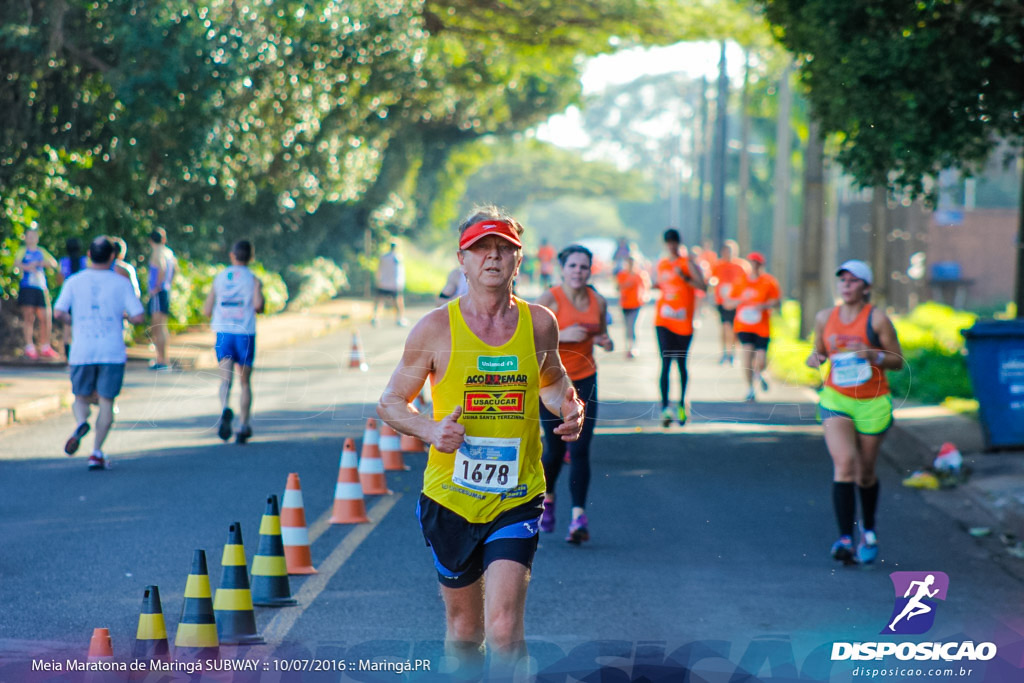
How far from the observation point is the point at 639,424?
14.1 meters

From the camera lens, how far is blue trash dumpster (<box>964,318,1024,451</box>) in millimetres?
12531

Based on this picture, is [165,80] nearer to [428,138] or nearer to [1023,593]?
[1023,593]

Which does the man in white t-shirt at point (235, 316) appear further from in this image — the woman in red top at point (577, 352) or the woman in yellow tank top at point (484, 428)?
the woman in yellow tank top at point (484, 428)

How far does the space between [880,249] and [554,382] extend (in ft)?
63.5

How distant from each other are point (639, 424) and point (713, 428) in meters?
1.34

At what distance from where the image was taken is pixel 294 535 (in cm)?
770

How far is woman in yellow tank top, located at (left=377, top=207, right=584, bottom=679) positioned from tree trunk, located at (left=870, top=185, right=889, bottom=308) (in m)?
18.4

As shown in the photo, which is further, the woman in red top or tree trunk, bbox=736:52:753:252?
tree trunk, bbox=736:52:753:252

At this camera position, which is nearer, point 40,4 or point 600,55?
point 40,4

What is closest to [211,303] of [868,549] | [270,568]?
[270,568]

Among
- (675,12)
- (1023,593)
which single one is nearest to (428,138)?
(675,12)

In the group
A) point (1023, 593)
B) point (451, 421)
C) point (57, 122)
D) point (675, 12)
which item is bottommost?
point (1023, 593)

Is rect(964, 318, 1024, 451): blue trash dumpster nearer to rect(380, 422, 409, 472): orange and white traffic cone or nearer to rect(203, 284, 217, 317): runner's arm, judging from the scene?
rect(380, 422, 409, 472): orange and white traffic cone

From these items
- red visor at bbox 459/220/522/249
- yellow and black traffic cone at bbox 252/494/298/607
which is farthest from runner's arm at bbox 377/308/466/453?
yellow and black traffic cone at bbox 252/494/298/607
